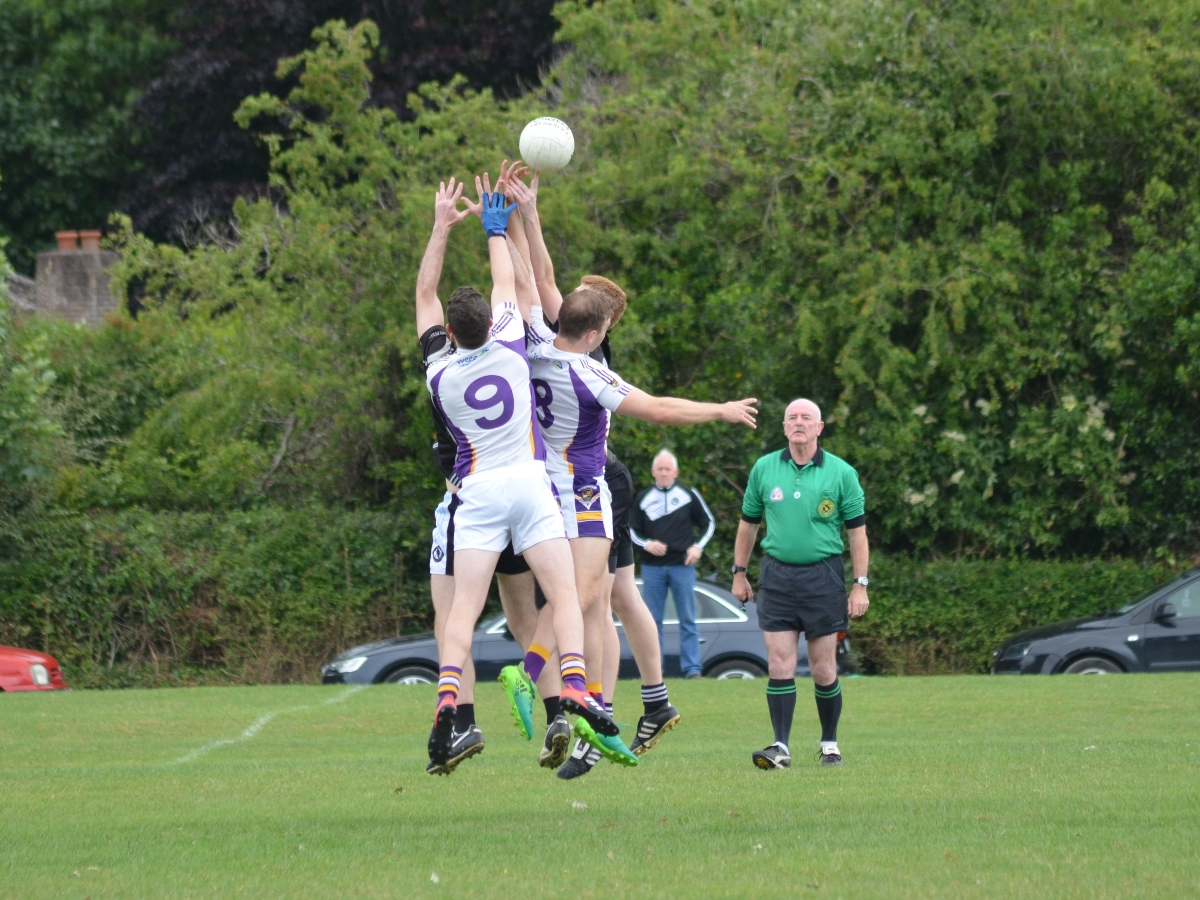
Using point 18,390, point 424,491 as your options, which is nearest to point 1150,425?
point 424,491

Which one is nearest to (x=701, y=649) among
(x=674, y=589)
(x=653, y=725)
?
(x=674, y=589)

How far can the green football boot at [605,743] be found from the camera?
25.2 feet

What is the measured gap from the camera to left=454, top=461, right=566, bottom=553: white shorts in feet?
26.0

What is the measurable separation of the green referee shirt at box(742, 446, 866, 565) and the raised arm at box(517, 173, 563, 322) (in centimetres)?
178

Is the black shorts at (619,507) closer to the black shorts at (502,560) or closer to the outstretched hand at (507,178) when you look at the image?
the black shorts at (502,560)

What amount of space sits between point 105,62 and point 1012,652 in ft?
94.7

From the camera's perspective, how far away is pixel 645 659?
388 inches

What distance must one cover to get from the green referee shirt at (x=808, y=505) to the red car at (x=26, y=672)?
1142 cm

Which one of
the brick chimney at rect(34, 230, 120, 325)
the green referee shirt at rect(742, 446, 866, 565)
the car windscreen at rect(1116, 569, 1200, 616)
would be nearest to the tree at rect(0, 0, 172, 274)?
the brick chimney at rect(34, 230, 120, 325)

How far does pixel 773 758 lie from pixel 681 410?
2952mm

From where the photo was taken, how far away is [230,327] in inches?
1019

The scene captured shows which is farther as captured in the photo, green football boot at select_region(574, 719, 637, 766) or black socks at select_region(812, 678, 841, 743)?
black socks at select_region(812, 678, 841, 743)

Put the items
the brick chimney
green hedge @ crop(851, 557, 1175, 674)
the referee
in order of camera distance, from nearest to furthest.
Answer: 1. the referee
2. green hedge @ crop(851, 557, 1175, 674)
3. the brick chimney

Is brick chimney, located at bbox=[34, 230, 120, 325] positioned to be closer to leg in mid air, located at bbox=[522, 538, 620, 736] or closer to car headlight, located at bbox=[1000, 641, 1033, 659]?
car headlight, located at bbox=[1000, 641, 1033, 659]
